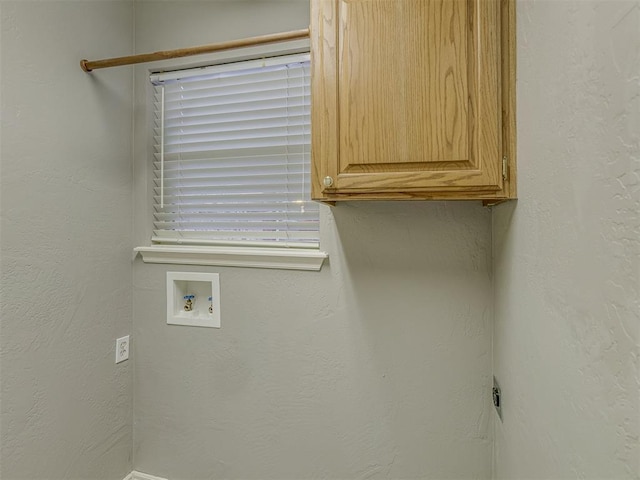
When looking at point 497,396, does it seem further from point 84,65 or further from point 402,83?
point 84,65

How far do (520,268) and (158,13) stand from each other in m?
1.87

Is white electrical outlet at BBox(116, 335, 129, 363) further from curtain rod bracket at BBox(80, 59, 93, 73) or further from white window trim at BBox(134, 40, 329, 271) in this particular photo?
curtain rod bracket at BBox(80, 59, 93, 73)

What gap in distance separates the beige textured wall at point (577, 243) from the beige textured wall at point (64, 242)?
1.60 metres

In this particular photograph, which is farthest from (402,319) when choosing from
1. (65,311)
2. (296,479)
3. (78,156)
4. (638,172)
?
(78,156)

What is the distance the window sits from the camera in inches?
58.8

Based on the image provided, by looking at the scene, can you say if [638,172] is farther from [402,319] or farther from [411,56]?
[402,319]

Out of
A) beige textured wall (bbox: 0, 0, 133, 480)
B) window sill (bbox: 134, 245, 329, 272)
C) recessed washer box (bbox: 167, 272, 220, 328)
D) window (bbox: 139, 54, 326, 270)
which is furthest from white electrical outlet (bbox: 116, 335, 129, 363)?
window (bbox: 139, 54, 326, 270)

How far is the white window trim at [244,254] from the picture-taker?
1426mm

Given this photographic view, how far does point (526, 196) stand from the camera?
2.72ft

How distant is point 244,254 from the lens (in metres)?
1.49

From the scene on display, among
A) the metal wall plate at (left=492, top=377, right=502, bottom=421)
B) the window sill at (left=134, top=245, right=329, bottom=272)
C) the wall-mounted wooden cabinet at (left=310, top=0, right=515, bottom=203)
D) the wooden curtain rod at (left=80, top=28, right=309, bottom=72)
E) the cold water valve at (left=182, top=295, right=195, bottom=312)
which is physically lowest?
the metal wall plate at (left=492, top=377, right=502, bottom=421)

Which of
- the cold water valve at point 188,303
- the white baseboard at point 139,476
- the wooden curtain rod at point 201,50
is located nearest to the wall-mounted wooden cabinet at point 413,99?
the wooden curtain rod at point 201,50

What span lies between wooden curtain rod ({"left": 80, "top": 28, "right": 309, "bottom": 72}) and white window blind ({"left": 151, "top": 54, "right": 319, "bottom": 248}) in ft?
0.89

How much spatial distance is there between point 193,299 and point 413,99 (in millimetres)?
1314
